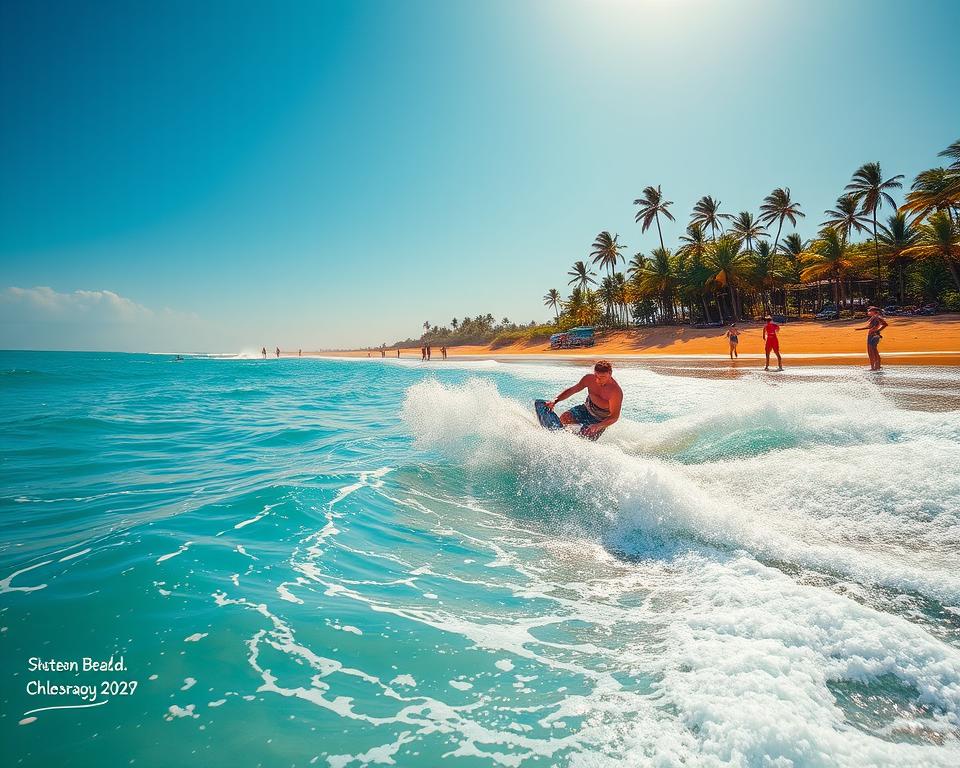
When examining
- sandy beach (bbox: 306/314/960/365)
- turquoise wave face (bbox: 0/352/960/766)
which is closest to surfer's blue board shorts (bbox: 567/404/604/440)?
turquoise wave face (bbox: 0/352/960/766)

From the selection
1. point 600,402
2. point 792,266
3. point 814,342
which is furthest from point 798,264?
point 600,402

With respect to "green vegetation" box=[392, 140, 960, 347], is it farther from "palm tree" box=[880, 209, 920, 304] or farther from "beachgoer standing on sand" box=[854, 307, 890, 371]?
"beachgoer standing on sand" box=[854, 307, 890, 371]

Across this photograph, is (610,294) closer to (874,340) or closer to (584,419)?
(874,340)

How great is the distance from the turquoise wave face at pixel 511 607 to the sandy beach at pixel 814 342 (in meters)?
16.8

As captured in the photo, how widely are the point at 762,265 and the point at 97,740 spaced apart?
2398 inches

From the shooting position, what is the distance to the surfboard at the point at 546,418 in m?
8.78

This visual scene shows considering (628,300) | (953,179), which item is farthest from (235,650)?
(628,300)

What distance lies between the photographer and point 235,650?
3.12m

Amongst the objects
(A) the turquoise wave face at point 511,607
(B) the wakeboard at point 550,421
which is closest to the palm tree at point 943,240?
A: (A) the turquoise wave face at point 511,607

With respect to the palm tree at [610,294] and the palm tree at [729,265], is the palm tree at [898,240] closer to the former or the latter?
the palm tree at [729,265]

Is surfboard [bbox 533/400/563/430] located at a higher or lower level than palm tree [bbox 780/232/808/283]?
lower

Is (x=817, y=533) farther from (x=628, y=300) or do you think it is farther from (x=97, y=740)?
(x=628, y=300)

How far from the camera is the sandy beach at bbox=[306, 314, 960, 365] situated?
845 inches

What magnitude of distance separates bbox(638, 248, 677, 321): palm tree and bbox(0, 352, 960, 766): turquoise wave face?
172 feet
